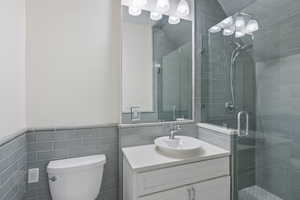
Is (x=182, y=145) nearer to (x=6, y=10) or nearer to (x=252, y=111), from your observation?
(x=252, y=111)

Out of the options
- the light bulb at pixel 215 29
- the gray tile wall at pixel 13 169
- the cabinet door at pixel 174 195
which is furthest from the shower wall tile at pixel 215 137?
the gray tile wall at pixel 13 169

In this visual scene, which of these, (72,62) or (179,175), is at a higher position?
(72,62)

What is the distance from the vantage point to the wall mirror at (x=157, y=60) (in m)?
1.62

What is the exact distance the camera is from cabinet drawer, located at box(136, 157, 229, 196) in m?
1.13

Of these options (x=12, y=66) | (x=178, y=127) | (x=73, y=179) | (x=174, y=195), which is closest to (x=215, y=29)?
(x=178, y=127)

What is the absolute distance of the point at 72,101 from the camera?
4.76 feet

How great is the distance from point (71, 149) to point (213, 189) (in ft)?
4.17

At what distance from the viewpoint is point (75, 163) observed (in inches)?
52.2

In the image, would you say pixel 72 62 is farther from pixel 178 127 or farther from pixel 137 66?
pixel 178 127

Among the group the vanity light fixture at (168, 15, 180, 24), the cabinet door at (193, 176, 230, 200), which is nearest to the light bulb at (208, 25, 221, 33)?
the vanity light fixture at (168, 15, 180, 24)

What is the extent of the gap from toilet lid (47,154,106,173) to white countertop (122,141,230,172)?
0.23 meters

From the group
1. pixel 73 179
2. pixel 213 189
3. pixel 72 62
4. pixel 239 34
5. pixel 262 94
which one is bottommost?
pixel 213 189

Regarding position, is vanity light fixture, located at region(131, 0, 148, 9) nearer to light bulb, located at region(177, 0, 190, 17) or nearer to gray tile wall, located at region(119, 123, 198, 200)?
light bulb, located at region(177, 0, 190, 17)

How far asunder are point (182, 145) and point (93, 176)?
842 mm
